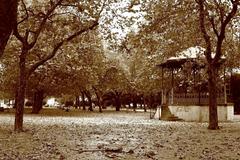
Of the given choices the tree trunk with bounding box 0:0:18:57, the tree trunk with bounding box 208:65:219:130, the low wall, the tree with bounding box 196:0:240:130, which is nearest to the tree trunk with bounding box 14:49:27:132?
the tree with bounding box 196:0:240:130

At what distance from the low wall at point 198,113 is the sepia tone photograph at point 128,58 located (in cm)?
8

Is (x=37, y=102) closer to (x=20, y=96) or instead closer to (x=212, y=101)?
(x=212, y=101)

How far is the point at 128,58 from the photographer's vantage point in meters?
27.6

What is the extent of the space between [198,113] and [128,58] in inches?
433

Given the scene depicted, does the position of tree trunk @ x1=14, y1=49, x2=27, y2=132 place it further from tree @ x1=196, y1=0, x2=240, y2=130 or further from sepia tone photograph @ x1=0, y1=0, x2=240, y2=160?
tree @ x1=196, y1=0, x2=240, y2=130

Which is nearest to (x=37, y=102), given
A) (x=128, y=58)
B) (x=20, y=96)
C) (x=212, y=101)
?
(x=128, y=58)

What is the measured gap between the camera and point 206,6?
74.1 feet

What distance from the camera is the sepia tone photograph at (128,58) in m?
12.9

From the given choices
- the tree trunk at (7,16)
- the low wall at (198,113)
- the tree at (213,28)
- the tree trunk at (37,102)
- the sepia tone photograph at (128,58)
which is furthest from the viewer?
the tree trunk at (37,102)

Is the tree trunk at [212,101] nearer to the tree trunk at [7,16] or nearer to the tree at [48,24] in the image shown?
the tree at [48,24]

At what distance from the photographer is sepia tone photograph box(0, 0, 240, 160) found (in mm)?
12883

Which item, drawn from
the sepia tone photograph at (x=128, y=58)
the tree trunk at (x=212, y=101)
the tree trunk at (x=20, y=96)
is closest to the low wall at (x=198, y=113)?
the sepia tone photograph at (x=128, y=58)

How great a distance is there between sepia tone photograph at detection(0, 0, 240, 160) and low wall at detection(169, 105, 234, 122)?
0.27 feet

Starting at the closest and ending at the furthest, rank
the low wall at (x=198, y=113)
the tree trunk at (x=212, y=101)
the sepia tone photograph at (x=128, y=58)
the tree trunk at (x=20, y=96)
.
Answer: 1. the sepia tone photograph at (x=128, y=58)
2. the tree trunk at (x=20, y=96)
3. the tree trunk at (x=212, y=101)
4. the low wall at (x=198, y=113)
